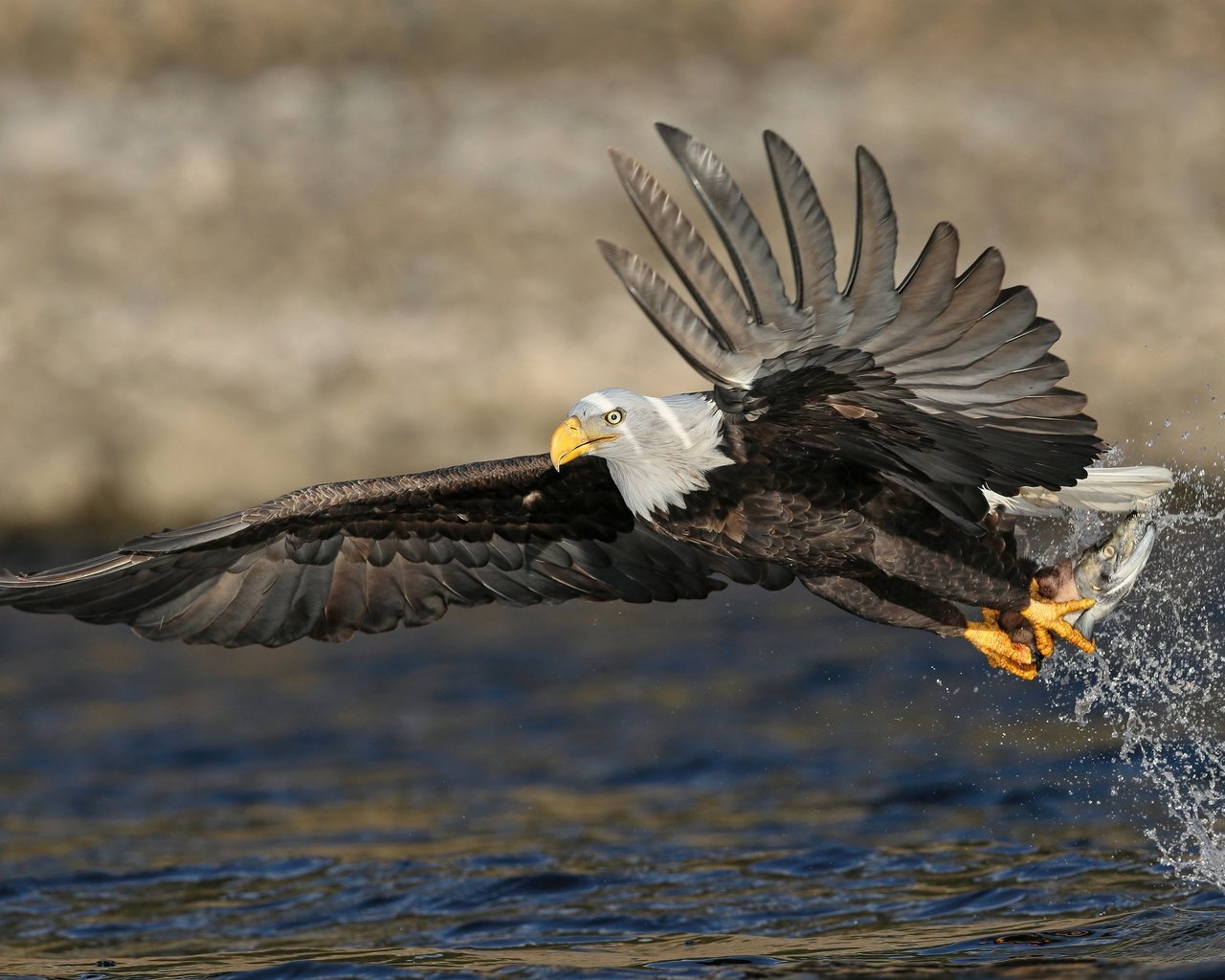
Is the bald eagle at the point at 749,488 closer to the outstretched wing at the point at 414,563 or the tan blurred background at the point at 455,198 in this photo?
the outstretched wing at the point at 414,563

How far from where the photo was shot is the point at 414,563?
7398 mm

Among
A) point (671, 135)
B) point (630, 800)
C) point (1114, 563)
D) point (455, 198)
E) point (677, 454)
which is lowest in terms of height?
point (630, 800)

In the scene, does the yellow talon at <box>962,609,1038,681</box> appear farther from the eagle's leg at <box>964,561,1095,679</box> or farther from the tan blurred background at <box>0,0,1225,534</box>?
the tan blurred background at <box>0,0,1225,534</box>

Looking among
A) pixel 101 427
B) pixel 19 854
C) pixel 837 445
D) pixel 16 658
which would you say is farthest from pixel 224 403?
pixel 837 445

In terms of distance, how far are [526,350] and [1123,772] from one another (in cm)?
687

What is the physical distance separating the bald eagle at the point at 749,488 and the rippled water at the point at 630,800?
1034 mm

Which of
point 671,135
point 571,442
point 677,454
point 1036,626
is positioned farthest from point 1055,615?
point 671,135

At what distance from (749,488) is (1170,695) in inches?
143

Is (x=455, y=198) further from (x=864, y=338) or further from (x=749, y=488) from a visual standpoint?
(x=864, y=338)

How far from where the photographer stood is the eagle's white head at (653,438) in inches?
224

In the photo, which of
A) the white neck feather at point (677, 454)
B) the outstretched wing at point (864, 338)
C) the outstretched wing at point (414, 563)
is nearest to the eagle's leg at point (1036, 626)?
the outstretched wing at point (414, 563)

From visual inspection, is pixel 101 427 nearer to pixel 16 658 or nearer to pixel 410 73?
pixel 16 658

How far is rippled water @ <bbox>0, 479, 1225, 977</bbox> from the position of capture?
652 cm

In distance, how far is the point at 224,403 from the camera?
1399 cm
